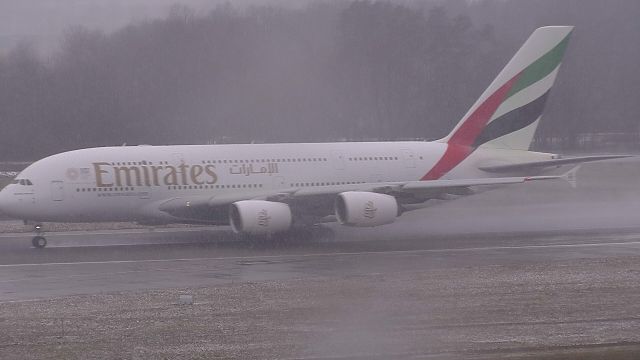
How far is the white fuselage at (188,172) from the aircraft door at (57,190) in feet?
0.08

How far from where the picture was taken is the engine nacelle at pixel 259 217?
2553 cm

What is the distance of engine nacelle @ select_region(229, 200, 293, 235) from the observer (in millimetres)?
25531

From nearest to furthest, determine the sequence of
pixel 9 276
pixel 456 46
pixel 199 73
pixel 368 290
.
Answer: pixel 368 290
pixel 9 276
pixel 199 73
pixel 456 46

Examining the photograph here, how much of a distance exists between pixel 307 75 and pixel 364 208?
668 inches

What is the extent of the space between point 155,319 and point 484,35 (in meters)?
30.6

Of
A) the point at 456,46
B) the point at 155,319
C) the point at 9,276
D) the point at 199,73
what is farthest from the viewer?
the point at 456,46

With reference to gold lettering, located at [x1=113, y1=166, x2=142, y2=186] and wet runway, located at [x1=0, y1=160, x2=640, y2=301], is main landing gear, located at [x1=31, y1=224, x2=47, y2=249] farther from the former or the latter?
gold lettering, located at [x1=113, y1=166, x2=142, y2=186]

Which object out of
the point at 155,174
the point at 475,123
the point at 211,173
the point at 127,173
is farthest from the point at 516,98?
the point at 127,173

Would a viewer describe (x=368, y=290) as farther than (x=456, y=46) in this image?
No

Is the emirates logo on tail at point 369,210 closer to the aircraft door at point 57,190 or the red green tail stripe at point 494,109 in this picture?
the red green tail stripe at point 494,109

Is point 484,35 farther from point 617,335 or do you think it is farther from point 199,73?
point 617,335

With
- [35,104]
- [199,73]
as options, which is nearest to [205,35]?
[199,73]

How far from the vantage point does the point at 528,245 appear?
82.6 ft

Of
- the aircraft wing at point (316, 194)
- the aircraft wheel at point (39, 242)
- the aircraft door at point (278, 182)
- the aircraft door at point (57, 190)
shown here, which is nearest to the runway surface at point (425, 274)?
the aircraft wheel at point (39, 242)
